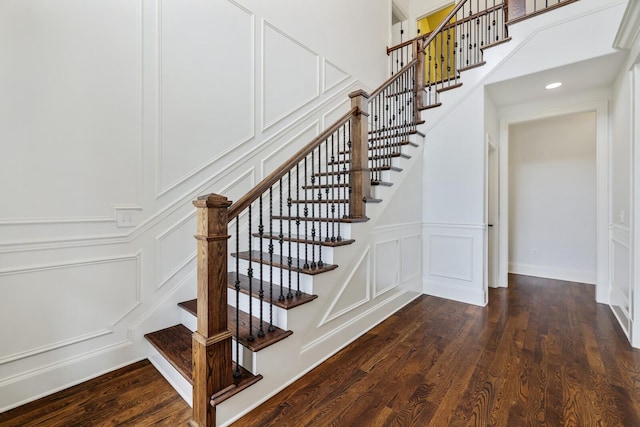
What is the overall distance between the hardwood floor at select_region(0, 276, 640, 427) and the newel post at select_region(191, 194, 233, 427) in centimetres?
24

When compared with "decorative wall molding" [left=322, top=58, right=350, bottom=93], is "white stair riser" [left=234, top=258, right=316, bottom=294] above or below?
below

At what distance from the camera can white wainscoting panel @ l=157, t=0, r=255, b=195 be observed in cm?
225

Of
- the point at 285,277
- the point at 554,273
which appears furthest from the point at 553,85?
the point at 285,277

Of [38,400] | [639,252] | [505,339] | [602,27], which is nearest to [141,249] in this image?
[38,400]

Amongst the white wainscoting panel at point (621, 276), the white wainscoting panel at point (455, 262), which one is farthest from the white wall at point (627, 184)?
the white wainscoting panel at point (455, 262)

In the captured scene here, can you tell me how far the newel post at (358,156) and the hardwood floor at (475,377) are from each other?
1.21 m

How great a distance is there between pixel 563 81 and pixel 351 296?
3382 mm

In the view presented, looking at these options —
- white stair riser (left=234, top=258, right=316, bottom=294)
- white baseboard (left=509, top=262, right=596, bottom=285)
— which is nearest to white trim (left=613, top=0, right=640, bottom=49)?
white stair riser (left=234, top=258, right=316, bottom=294)

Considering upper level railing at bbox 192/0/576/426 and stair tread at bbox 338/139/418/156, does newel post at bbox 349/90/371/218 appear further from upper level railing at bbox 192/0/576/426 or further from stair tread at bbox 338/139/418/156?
stair tread at bbox 338/139/418/156

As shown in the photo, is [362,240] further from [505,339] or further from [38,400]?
[38,400]

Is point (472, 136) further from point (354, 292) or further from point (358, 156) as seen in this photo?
Result: point (354, 292)

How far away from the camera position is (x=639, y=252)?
2.19m

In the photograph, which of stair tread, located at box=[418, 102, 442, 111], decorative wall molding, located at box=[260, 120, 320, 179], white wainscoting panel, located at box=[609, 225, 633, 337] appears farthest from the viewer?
stair tread, located at box=[418, 102, 442, 111]

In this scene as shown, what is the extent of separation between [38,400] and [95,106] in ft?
6.19
